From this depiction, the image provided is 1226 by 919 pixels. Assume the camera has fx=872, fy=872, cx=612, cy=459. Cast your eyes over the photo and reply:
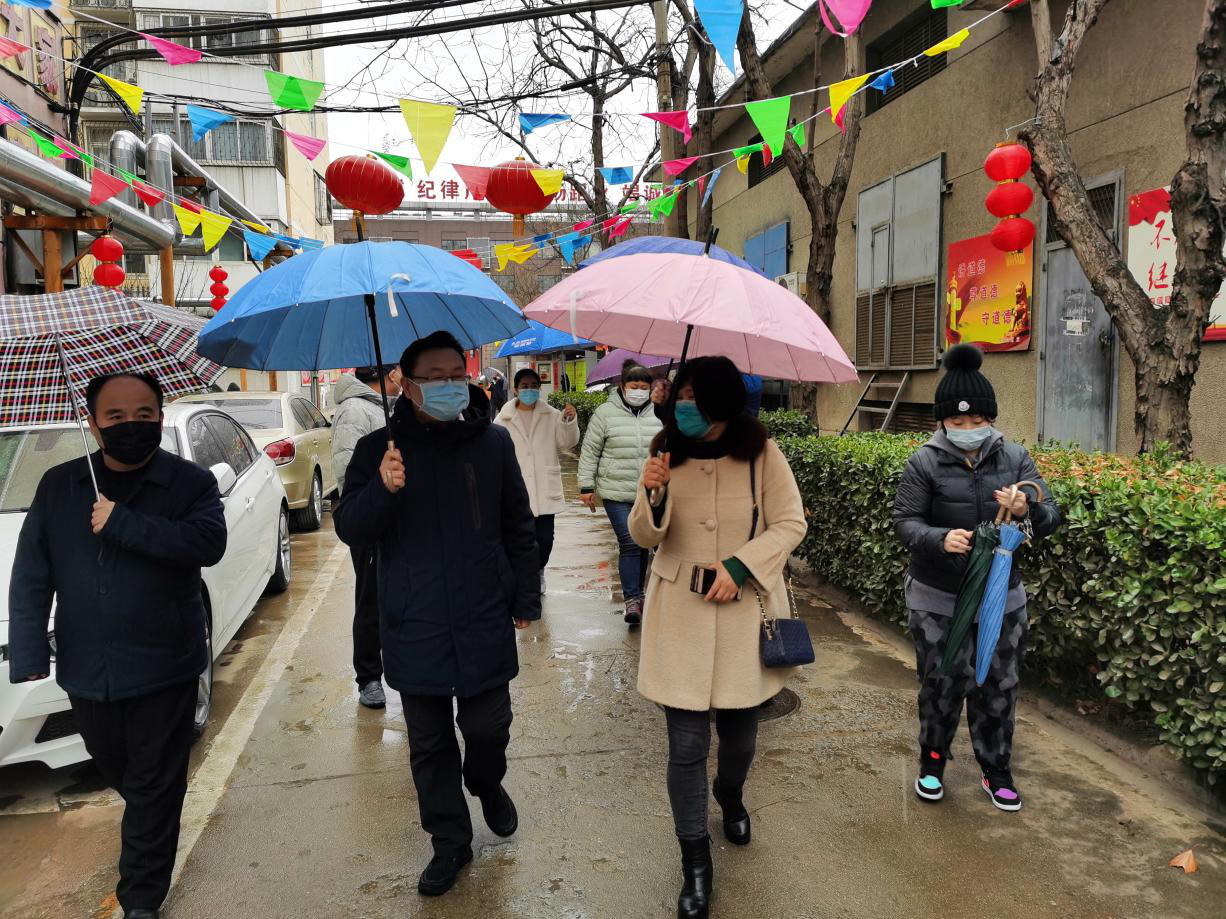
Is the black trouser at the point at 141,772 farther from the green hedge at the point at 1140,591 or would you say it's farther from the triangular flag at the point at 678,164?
the triangular flag at the point at 678,164

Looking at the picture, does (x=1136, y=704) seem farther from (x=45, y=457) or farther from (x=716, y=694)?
(x=45, y=457)

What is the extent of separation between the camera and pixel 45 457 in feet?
15.6

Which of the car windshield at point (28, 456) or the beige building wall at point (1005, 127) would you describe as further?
the beige building wall at point (1005, 127)

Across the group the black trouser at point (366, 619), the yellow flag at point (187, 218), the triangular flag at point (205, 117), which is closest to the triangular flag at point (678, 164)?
the triangular flag at point (205, 117)

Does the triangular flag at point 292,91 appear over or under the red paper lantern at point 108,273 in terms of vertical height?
over

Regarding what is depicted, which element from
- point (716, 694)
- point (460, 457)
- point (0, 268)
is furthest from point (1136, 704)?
point (0, 268)

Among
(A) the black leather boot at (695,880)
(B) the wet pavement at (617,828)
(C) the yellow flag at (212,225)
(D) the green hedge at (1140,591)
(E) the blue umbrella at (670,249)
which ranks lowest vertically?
(B) the wet pavement at (617,828)

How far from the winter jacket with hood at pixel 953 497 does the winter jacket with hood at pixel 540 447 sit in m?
3.24

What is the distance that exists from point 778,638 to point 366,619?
7.97 ft

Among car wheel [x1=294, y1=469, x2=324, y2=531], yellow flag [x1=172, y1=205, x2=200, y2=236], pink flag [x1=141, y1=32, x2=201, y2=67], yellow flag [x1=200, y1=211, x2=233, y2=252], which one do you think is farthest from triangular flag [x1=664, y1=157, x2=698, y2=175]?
car wheel [x1=294, y1=469, x2=324, y2=531]

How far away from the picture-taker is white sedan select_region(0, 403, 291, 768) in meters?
3.46

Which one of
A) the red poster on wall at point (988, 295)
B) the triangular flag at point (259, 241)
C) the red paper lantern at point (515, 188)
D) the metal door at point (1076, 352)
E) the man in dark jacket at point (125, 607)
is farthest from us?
the triangular flag at point (259, 241)

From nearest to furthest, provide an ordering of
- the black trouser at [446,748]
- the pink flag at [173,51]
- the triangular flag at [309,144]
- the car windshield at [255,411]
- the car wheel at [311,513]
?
the black trouser at [446,748], the pink flag at [173,51], the triangular flag at [309,144], the car windshield at [255,411], the car wheel at [311,513]

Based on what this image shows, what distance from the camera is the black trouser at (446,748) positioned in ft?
9.75
